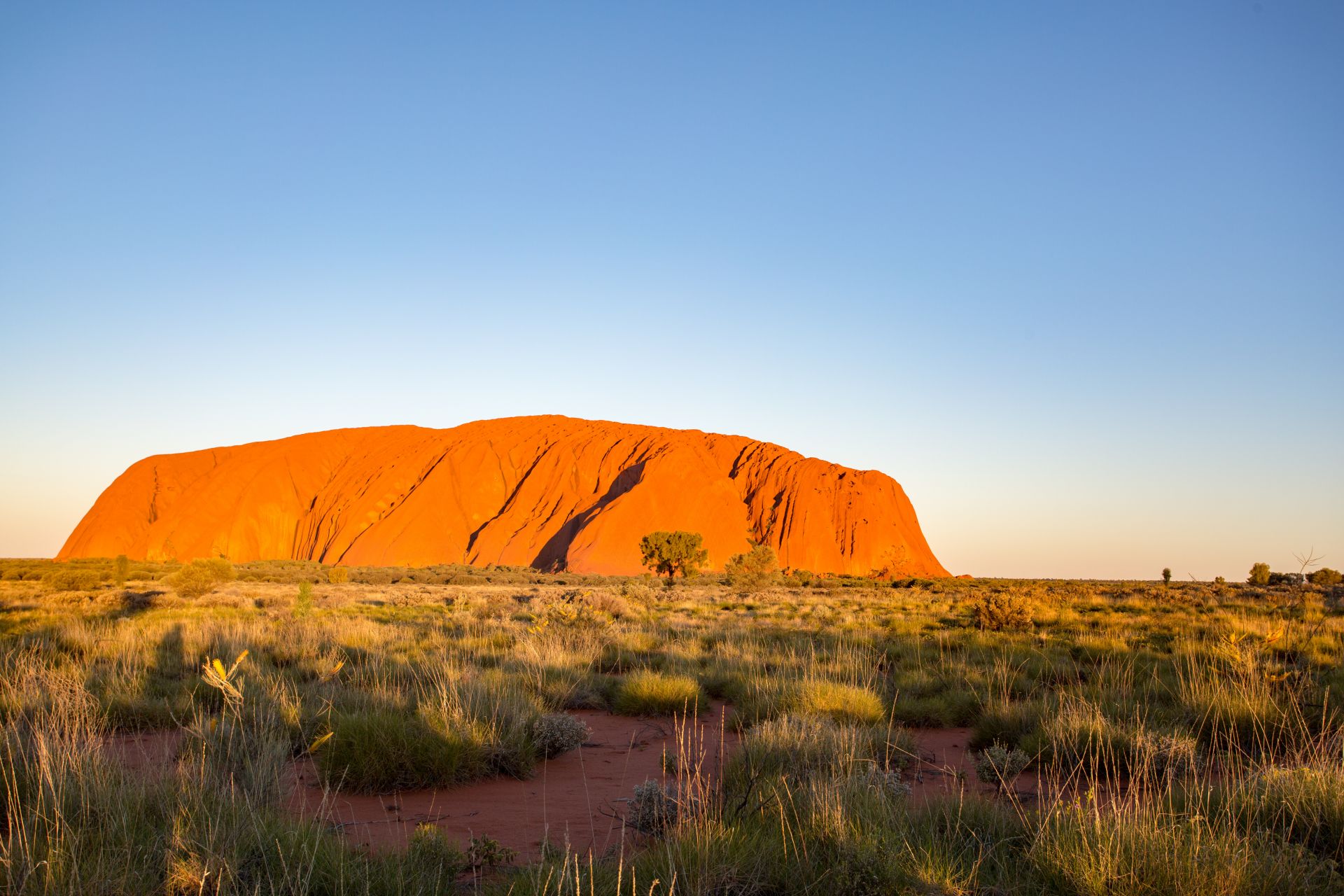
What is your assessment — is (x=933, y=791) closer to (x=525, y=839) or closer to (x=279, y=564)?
(x=525, y=839)

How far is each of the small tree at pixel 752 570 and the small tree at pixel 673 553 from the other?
678 centimetres

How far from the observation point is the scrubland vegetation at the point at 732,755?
287 cm

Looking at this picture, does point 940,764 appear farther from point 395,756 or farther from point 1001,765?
point 395,756

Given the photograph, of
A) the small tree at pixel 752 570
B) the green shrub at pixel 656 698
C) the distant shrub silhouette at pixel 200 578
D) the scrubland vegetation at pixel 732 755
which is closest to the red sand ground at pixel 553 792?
Result: the scrubland vegetation at pixel 732 755

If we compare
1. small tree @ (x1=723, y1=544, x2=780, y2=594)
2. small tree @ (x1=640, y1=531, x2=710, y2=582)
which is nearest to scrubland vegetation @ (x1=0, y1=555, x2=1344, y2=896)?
small tree @ (x1=723, y1=544, x2=780, y2=594)

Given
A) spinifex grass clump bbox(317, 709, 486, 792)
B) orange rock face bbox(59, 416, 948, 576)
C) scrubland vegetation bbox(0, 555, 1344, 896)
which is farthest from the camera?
orange rock face bbox(59, 416, 948, 576)

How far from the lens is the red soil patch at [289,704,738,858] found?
3883 millimetres

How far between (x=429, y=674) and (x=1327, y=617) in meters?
16.6

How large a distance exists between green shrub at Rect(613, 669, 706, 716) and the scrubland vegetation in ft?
0.12

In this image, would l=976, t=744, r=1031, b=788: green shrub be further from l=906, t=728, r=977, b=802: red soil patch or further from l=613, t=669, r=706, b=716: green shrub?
l=613, t=669, r=706, b=716: green shrub

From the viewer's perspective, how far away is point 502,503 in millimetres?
72188

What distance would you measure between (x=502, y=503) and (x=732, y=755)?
69.5 meters

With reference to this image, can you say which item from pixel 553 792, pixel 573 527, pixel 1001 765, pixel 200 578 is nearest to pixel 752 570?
pixel 200 578

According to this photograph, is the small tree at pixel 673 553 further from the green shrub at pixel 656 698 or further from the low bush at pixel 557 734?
the low bush at pixel 557 734
